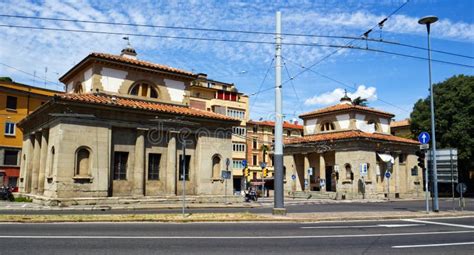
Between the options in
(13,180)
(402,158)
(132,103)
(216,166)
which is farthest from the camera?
(402,158)

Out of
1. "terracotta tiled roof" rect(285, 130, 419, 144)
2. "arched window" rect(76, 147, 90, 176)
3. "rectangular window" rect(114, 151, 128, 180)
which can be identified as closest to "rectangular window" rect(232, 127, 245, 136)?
"terracotta tiled roof" rect(285, 130, 419, 144)

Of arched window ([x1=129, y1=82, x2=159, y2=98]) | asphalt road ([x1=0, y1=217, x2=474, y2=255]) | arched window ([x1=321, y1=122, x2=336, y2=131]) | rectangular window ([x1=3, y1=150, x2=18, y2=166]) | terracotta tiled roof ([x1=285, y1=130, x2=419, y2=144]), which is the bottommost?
asphalt road ([x1=0, y1=217, x2=474, y2=255])

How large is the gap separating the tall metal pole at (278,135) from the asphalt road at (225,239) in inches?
150

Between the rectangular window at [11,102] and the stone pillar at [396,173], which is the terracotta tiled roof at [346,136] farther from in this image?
the rectangular window at [11,102]

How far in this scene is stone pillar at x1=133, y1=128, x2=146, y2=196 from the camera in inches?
Result: 1021

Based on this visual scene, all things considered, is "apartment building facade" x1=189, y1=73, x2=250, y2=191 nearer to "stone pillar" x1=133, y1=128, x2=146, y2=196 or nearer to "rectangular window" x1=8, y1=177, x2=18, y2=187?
"rectangular window" x1=8, y1=177, x2=18, y2=187

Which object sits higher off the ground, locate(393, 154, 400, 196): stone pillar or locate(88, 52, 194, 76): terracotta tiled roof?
locate(88, 52, 194, 76): terracotta tiled roof

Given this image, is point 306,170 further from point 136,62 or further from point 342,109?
point 136,62

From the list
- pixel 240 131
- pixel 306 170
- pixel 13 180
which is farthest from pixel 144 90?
pixel 240 131

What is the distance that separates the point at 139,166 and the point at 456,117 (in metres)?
38.2

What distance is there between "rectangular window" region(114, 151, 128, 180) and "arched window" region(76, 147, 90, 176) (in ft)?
6.33

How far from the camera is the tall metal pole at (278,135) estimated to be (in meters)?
17.8

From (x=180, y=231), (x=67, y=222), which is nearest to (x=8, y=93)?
(x=67, y=222)

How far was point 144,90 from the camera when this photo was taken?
29.1 metres
